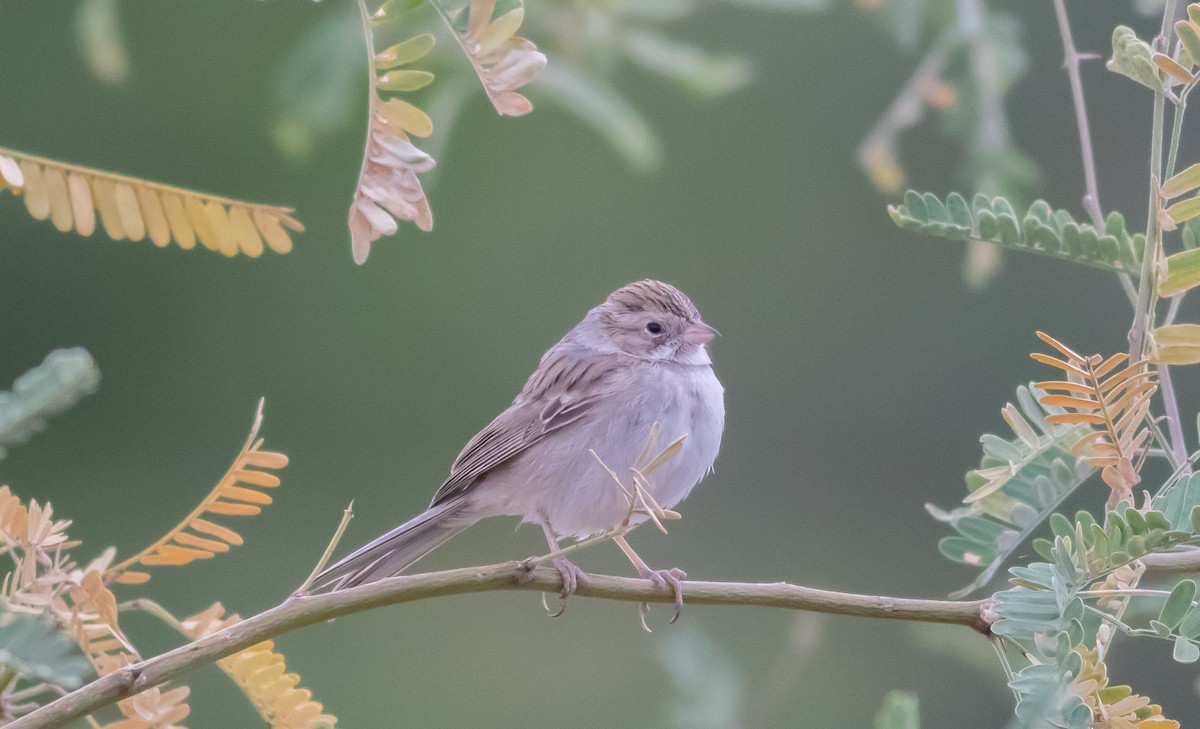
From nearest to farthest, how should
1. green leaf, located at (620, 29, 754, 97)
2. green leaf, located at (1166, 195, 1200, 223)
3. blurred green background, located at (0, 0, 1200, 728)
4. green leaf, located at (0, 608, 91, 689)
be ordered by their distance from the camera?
1. green leaf, located at (0, 608, 91, 689)
2. green leaf, located at (1166, 195, 1200, 223)
3. green leaf, located at (620, 29, 754, 97)
4. blurred green background, located at (0, 0, 1200, 728)

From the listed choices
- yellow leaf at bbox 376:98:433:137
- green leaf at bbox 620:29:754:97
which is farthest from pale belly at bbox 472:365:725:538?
yellow leaf at bbox 376:98:433:137

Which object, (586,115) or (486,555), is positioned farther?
(486,555)

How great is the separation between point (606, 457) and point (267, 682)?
1.97 metres

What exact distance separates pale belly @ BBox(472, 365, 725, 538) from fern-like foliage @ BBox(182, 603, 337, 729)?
1.81m

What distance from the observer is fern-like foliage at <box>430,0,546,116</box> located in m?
1.75

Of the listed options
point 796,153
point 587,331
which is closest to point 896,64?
point 796,153

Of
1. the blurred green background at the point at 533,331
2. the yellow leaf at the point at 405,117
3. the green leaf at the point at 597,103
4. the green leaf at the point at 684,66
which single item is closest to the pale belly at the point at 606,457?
the green leaf at the point at 597,103

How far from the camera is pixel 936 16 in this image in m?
3.72

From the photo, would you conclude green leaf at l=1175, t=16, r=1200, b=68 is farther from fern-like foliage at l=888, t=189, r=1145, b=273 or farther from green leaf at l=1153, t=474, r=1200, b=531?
green leaf at l=1153, t=474, r=1200, b=531

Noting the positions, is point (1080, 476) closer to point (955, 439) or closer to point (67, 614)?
point (67, 614)

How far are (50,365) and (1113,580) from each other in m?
1.59

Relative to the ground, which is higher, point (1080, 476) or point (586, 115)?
point (586, 115)

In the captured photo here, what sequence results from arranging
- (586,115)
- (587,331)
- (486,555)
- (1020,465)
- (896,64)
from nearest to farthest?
(1020,465) → (586,115) → (587,331) → (486,555) → (896,64)

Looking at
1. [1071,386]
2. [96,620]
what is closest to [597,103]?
[1071,386]
